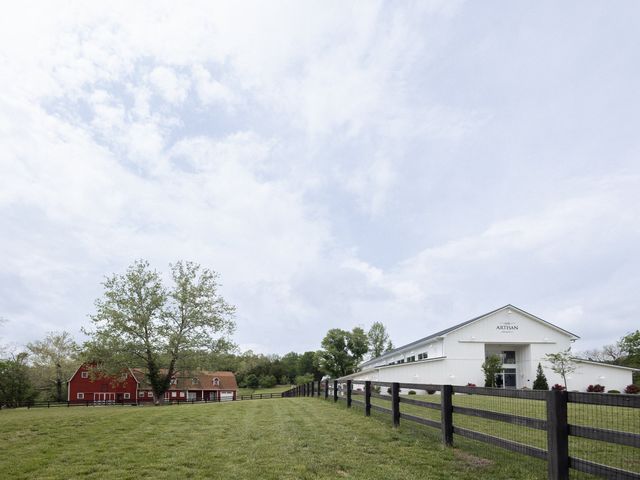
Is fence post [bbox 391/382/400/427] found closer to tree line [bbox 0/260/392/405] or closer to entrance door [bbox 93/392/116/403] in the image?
tree line [bbox 0/260/392/405]

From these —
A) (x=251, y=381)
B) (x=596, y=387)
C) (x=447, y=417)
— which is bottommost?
(x=251, y=381)

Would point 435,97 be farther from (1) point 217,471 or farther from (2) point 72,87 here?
(1) point 217,471

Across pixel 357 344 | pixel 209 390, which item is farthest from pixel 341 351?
pixel 209 390

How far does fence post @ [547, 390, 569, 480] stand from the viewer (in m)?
4.79

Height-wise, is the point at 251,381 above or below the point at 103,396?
below

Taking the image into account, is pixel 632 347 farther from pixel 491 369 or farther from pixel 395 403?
pixel 395 403

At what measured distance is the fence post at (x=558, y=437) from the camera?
4.79 meters

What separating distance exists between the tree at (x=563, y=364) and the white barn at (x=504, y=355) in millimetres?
715

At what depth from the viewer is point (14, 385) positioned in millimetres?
45969

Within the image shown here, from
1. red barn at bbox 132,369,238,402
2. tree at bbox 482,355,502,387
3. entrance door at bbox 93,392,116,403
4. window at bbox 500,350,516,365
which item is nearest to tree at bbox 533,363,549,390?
tree at bbox 482,355,502,387

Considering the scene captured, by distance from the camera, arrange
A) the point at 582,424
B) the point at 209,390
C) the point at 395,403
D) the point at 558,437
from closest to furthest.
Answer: the point at 558,437 < the point at 582,424 < the point at 395,403 < the point at 209,390

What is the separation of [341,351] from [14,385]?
49.0 meters

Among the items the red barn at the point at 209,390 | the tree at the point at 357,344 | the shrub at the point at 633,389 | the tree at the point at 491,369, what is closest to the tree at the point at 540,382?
the tree at the point at 491,369

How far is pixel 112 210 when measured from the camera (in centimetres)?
2502
